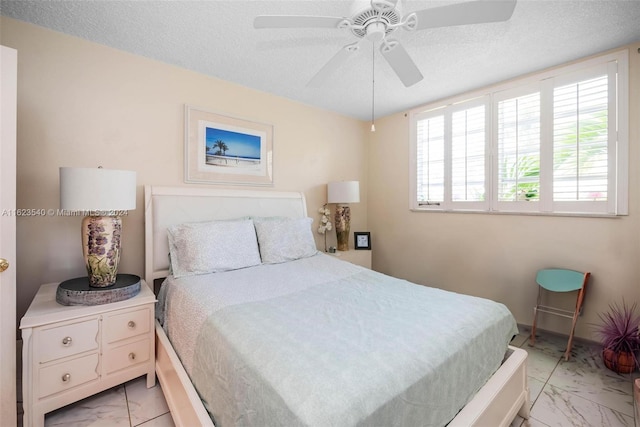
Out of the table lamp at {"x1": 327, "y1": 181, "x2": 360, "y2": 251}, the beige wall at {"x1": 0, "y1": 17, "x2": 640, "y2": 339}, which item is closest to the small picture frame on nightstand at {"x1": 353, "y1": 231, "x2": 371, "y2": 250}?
the table lamp at {"x1": 327, "y1": 181, "x2": 360, "y2": 251}

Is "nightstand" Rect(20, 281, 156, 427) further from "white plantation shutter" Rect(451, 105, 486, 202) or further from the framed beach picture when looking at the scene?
"white plantation shutter" Rect(451, 105, 486, 202)

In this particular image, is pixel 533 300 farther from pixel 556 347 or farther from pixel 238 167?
pixel 238 167

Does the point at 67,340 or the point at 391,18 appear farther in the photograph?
the point at 67,340

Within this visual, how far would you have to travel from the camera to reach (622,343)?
1.98m

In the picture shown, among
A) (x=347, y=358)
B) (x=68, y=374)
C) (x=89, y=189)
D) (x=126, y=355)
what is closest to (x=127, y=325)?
(x=126, y=355)

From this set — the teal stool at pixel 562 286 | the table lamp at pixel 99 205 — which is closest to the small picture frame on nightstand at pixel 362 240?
the teal stool at pixel 562 286

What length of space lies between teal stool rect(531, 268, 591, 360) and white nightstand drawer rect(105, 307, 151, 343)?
3.09 metres

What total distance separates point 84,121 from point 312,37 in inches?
72.0

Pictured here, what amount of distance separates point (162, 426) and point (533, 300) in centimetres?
315

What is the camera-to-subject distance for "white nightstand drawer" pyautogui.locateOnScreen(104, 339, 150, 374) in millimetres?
→ 1657

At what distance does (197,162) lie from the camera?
8.48ft

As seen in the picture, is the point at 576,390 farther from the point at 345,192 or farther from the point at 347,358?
the point at 345,192

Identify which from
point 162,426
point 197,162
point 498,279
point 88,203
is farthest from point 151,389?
point 498,279

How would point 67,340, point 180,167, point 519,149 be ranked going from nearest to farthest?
point 67,340 < point 180,167 < point 519,149
